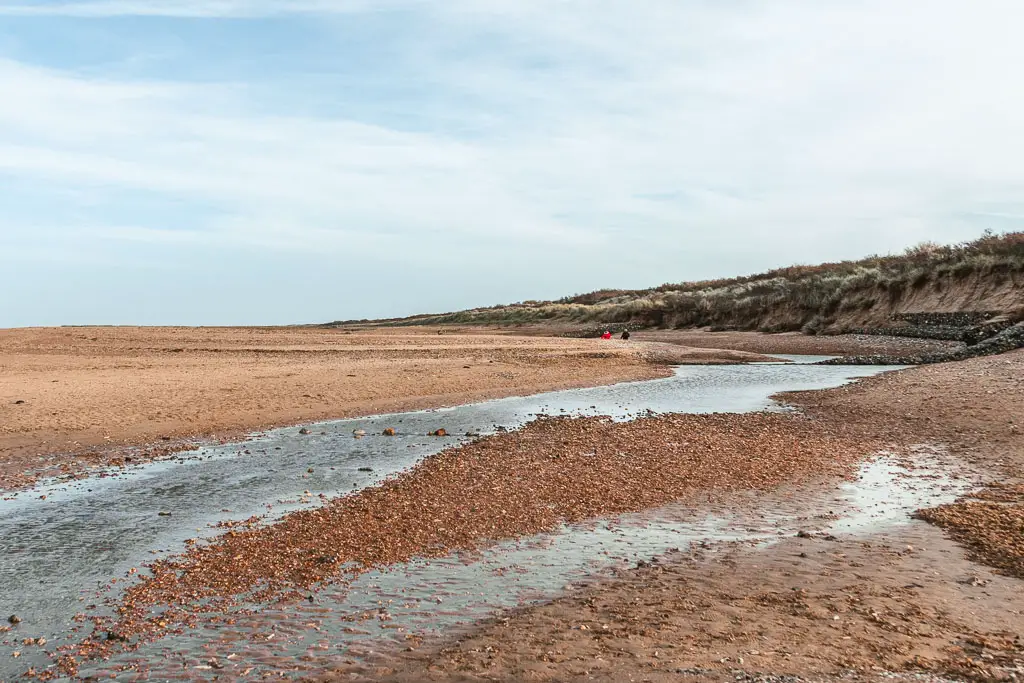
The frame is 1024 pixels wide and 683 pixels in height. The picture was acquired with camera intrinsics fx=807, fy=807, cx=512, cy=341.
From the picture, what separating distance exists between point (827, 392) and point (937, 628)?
14.2m

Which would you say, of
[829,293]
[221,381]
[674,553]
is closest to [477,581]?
[674,553]

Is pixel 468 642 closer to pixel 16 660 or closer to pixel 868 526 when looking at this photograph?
pixel 16 660

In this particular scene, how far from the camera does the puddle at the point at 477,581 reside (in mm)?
4910

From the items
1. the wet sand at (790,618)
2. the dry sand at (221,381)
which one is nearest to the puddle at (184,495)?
the dry sand at (221,381)

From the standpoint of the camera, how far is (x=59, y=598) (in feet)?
19.7

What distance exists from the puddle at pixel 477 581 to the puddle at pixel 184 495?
29 cm

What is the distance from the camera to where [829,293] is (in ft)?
145

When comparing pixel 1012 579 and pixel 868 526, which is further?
pixel 868 526

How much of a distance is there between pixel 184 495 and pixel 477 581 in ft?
15.2

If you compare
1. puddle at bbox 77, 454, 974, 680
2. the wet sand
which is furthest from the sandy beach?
puddle at bbox 77, 454, 974, 680

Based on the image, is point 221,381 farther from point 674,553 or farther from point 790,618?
point 790,618

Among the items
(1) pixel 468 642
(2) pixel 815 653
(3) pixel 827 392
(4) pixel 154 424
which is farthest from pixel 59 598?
(3) pixel 827 392

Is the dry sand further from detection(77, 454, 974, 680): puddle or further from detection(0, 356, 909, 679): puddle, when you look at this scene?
detection(77, 454, 974, 680): puddle

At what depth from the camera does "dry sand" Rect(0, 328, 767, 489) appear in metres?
13.2
